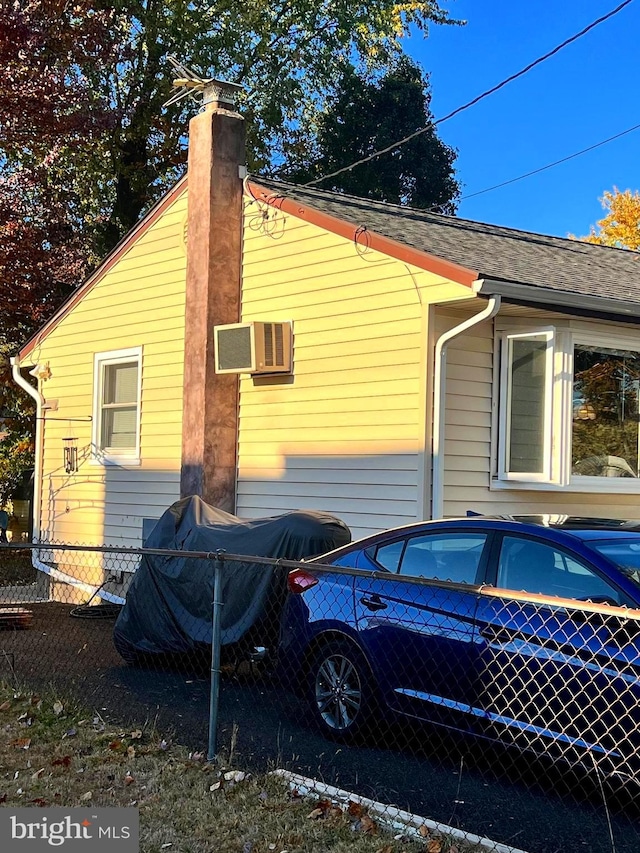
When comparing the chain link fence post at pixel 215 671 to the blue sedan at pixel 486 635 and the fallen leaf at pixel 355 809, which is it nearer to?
the blue sedan at pixel 486 635

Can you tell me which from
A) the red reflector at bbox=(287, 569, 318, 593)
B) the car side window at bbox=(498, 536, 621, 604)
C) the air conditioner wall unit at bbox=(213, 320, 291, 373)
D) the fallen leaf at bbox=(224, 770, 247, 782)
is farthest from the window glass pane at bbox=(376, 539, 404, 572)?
the air conditioner wall unit at bbox=(213, 320, 291, 373)

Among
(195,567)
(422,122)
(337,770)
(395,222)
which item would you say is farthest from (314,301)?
(422,122)

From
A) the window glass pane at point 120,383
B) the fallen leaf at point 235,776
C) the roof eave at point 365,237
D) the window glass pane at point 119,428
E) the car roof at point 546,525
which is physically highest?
the roof eave at point 365,237

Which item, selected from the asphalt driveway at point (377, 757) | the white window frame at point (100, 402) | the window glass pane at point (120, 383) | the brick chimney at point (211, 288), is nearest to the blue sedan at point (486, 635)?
the asphalt driveway at point (377, 757)

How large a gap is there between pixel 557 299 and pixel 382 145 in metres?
21.5

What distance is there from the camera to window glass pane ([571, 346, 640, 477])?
375 inches

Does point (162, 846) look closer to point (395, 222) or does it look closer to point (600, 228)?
point (395, 222)

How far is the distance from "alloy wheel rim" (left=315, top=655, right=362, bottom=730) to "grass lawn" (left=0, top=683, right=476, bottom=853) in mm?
882

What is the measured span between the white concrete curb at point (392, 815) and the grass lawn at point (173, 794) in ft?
0.20

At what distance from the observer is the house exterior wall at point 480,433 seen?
934cm

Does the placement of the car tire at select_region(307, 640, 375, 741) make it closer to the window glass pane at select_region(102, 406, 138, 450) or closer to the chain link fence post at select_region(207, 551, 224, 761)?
the chain link fence post at select_region(207, 551, 224, 761)

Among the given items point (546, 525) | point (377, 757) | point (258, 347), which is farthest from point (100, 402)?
point (546, 525)

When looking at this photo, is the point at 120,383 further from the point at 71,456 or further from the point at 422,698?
the point at 422,698

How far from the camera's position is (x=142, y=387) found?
1291cm
